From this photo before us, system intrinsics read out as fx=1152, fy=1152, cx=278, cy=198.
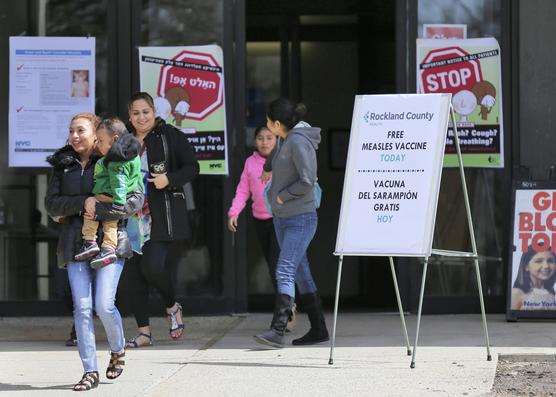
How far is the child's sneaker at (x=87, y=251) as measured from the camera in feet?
21.4

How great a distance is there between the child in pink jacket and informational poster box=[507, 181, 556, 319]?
75.4 inches

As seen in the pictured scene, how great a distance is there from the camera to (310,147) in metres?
7.94

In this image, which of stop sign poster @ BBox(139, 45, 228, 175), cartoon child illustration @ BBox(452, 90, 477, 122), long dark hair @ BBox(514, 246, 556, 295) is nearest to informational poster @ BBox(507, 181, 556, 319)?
long dark hair @ BBox(514, 246, 556, 295)

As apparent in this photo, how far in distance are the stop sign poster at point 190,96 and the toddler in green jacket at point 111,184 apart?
113 inches

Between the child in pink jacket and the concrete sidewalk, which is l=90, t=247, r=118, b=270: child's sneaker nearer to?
the concrete sidewalk

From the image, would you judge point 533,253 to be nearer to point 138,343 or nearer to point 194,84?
point 194,84

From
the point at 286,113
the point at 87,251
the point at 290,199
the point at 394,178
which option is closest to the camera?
the point at 87,251

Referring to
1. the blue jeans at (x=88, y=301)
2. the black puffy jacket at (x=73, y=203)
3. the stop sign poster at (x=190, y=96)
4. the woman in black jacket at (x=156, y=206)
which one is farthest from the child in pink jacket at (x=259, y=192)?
the blue jeans at (x=88, y=301)

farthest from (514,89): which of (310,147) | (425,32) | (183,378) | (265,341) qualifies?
(183,378)

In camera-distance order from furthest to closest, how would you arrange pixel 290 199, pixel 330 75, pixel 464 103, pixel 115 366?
pixel 330 75
pixel 464 103
pixel 290 199
pixel 115 366

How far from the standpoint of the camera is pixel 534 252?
30.0 ft

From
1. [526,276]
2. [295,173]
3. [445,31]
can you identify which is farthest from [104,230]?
[445,31]

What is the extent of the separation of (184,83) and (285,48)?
7.84 feet

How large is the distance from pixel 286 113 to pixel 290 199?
61cm
